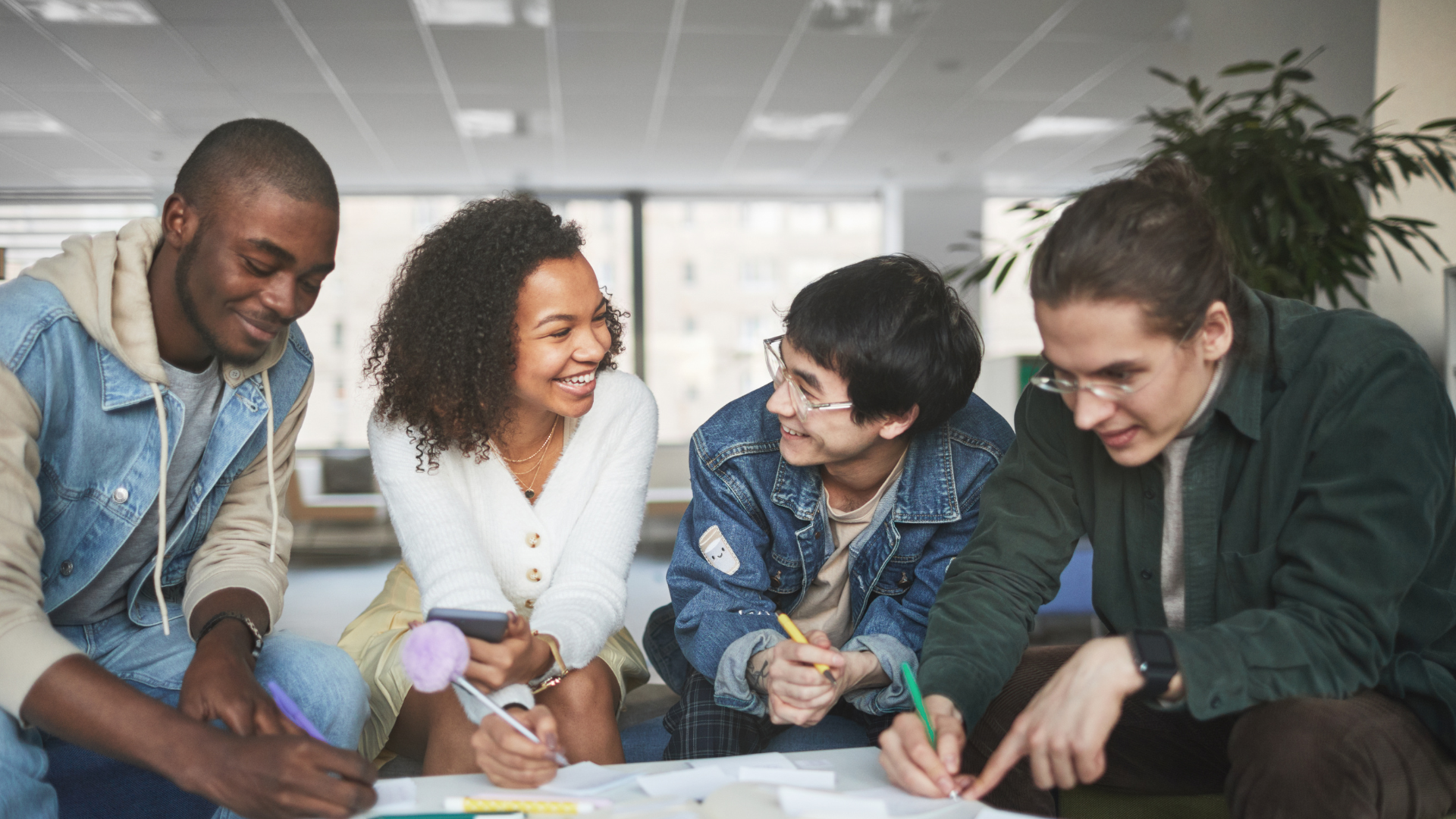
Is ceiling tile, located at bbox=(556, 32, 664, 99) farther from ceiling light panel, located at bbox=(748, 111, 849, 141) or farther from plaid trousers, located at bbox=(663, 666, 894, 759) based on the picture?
plaid trousers, located at bbox=(663, 666, 894, 759)

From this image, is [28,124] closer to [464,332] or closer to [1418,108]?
[464,332]

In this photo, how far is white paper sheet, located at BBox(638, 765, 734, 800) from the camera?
102 centimetres

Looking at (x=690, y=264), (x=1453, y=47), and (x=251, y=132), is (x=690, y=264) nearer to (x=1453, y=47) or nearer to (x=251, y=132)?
(x=1453, y=47)

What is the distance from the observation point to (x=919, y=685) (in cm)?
123

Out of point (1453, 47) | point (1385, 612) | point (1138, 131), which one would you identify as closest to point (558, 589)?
point (1385, 612)

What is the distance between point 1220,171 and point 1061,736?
2251 mm

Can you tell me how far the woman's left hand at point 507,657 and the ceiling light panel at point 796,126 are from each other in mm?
5493

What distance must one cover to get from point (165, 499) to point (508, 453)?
1.85 feet

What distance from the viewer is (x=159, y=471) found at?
1.50m

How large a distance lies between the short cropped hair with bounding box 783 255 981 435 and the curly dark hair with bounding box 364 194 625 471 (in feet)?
1.59

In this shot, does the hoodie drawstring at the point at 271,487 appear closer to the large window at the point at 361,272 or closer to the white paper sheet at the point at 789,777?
the white paper sheet at the point at 789,777

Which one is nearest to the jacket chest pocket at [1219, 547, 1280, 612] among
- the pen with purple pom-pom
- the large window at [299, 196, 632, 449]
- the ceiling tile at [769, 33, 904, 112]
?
the pen with purple pom-pom

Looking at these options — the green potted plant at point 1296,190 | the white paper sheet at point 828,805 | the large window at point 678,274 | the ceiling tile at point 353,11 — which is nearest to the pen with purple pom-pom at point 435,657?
the white paper sheet at point 828,805

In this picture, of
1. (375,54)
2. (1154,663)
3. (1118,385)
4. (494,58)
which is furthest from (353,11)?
(1154,663)
